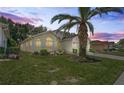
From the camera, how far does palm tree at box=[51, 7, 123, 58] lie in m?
8.80

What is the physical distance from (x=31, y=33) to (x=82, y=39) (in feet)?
3.75

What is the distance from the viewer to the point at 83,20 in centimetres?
895

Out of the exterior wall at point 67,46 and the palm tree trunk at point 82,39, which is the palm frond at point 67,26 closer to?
the palm tree trunk at point 82,39

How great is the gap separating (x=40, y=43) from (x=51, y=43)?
0.80ft

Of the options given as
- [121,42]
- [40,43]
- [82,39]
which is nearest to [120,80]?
[121,42]

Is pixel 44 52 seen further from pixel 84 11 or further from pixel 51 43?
pixel 84 11

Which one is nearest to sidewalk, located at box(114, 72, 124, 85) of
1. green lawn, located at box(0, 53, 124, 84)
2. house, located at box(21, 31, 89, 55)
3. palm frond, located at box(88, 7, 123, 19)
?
green lawn, located at box(0, 53, 124, 84)

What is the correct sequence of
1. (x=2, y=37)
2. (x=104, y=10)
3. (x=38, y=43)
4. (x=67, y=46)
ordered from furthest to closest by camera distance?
(x=67, y=46) < (x=38, y=43) < (x=2, y=37) < (x=104, y=10)

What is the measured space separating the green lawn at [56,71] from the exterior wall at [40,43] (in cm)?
18
